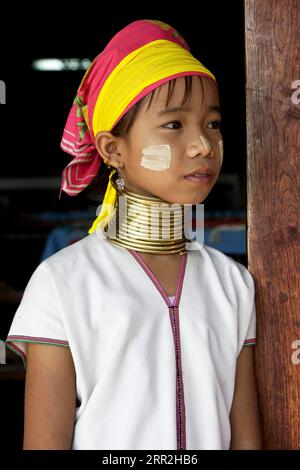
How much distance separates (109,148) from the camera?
1908 millimetres

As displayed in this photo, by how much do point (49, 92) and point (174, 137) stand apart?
34.4 ft

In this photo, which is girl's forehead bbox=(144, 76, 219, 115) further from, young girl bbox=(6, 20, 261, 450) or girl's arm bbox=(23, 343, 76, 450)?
girl's arm bbox=(23, 343, 76, 450)

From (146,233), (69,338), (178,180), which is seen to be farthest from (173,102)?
(69,338)

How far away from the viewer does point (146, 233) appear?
188 centimetres

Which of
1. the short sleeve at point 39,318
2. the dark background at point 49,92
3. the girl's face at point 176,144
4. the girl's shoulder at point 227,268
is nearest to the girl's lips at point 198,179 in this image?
the girl's face at point 176,144

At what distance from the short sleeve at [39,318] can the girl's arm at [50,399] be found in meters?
0.03

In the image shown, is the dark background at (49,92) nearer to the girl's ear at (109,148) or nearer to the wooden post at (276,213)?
the wooden post at (276,213)

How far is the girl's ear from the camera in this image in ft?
6.18

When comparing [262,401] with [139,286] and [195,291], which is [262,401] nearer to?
[195,291]

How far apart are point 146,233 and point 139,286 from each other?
0.49ft

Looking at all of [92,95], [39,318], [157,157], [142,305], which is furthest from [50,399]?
[92,95]

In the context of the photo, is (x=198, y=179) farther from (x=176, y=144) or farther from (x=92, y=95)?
(x=92, y=95)

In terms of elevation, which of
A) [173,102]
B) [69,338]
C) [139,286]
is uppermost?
[173,102]

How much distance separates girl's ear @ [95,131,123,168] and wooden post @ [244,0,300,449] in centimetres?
44
